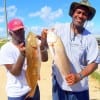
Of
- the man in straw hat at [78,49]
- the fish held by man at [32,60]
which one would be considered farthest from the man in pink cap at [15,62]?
the man in straw hat at [78,49]

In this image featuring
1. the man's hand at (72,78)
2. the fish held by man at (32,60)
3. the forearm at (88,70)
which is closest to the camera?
the fish held by man at (32,60)

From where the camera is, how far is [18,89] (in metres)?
5.96

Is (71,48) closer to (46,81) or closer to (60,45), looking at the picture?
(60,45)

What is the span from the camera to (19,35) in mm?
5789

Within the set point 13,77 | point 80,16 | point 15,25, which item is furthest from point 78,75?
point 15,25

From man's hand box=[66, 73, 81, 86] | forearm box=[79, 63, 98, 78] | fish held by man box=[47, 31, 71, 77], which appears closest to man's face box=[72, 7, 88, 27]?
fish held by man box=[47, 31, 71, 77]

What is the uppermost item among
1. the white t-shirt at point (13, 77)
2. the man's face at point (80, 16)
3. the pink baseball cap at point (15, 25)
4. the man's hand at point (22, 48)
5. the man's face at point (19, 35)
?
the man's face at point (80, 16)

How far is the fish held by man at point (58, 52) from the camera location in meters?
5.40

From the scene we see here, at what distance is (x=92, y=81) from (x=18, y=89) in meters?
8.36

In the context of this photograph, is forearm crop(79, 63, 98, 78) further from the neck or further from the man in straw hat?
the neck

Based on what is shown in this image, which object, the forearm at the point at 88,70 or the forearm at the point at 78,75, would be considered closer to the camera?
the forearm at the point at 78,75

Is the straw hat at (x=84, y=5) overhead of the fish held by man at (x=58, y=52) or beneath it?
overhead

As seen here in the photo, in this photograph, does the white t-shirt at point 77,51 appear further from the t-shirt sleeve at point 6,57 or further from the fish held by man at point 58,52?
the t-shirt sleeve at point 6,57

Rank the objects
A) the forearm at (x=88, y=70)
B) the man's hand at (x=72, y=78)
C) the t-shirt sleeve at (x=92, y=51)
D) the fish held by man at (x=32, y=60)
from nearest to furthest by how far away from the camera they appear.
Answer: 1. the fish held by man at (x=32, y=60)
2. the man's hand at (x=72, y=78)
3. the forearm at (x=88, y=70)
4. the t-shirt sleeve at (x=92, y=51)
